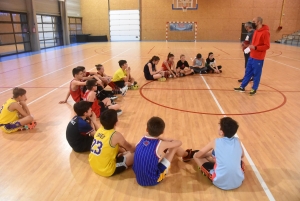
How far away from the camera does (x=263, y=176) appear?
3.02 meters

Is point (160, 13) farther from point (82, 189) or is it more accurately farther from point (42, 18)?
point (82, 189)

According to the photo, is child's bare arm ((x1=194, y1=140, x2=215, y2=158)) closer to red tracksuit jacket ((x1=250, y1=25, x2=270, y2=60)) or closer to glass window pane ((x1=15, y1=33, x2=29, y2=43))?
red tracksuit jacket ((x1=250, y1=25, x2=270, y2=60))

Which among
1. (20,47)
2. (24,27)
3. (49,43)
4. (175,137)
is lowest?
(175,137)

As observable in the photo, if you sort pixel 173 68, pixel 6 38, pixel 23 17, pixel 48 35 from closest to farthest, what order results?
1. pixel 173 68
2. pixel 6 38
3. pixel 23 17
4. pixel 48 35

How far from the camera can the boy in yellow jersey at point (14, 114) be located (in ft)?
13.8

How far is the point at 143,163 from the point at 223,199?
96 cm

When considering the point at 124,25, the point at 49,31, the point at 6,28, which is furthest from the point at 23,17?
the point at 124,25

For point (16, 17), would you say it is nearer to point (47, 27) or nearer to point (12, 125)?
point (47, 27)

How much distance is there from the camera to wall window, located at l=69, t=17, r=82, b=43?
22547mm

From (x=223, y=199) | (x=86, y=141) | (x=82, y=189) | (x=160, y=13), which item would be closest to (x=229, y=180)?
(x=223, y=199)

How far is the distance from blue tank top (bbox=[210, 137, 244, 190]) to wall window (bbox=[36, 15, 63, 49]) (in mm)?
18002

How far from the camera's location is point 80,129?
3305mm

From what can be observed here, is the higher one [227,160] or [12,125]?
[227,160]

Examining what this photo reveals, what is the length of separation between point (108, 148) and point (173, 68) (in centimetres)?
602
